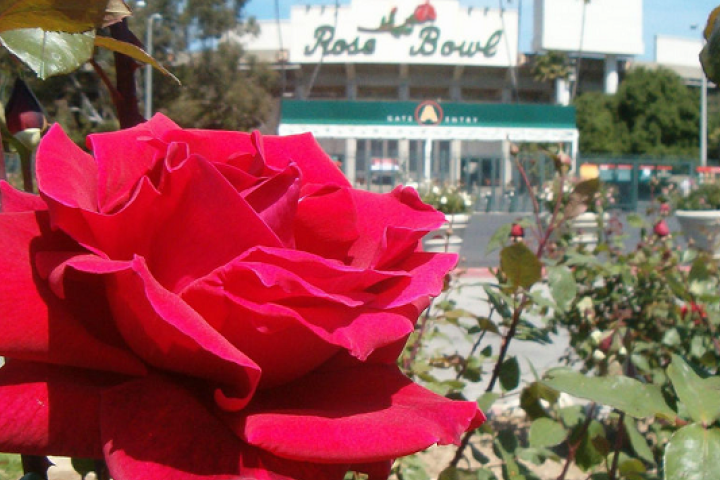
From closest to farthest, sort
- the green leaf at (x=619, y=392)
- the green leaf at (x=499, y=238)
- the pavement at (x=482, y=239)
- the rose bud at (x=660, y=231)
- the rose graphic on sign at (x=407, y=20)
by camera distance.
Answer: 1. the green leaf at (x=619, y=392)
2. the green leaf at (x=499, y=238)
3. the rose bud at (x=660, y=231)
4. the pavement at (x=482, y=239)
5. the rose graphic on sign at (x=407, y=20)

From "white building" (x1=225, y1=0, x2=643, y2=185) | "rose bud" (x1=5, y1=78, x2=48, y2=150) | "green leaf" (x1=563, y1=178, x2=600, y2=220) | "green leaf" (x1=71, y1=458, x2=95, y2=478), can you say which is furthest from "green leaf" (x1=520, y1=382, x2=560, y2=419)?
"white building" (x1=225, y1=0, x2=643, y2=185)

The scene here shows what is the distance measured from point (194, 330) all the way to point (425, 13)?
26.8 metres

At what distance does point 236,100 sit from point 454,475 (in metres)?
20.8

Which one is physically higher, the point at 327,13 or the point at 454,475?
the point at 327,13

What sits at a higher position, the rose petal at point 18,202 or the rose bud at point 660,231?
the rose petal at point 18,202

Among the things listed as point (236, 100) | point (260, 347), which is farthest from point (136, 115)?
point (236, 100)

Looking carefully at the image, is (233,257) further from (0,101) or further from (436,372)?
(436,372)

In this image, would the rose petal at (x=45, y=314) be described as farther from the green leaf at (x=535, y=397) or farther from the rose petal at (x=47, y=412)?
the green leaf at (x=535, y=397)

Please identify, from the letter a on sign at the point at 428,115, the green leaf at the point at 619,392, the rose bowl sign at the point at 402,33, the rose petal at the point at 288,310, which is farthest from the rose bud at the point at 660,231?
the rose bowl sign at the point at 402,33

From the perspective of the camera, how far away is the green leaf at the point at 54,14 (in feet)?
1.02

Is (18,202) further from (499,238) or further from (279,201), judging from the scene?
(499,238)

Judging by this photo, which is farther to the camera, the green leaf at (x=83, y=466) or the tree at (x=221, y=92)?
the tree at (x=221, y=92)

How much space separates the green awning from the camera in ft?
59.0

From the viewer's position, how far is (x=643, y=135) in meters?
26.4
